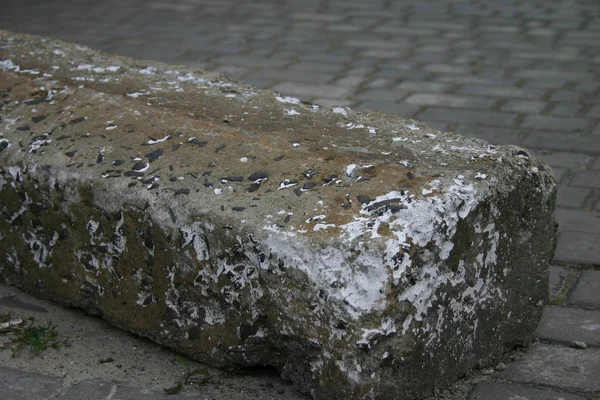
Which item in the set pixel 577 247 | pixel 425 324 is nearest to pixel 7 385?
pixel 425 324

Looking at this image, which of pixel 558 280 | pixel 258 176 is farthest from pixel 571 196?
pixel 258 176

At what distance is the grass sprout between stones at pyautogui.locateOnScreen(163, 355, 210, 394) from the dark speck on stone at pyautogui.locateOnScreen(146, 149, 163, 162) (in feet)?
1.89

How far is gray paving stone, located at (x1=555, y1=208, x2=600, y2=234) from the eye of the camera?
3.55m

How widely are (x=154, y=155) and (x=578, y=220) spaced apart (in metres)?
1.85

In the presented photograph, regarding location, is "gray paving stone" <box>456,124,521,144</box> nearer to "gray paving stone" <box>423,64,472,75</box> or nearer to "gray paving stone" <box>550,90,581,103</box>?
"gray paving stone" <box>550,90,581,103</box>

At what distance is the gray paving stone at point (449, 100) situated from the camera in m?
5.11

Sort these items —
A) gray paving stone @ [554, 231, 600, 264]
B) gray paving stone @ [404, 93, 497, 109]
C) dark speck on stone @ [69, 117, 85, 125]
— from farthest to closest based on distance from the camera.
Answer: gray paving stone @ [404, 93, 497, 109] → gray paving stone @ [554, 231, 600, 264] → dark speck on stone @ [69, 117, 85, 125]

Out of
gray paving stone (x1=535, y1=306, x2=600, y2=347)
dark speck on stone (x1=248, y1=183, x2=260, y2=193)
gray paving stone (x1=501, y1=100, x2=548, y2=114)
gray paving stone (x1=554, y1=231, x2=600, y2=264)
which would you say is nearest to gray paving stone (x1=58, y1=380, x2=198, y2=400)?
dark speck on stone (x1=248, y1=183, x2=260, y2=193)

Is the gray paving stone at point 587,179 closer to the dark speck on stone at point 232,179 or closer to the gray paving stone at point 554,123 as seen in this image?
the gray paving stone at point 554,123

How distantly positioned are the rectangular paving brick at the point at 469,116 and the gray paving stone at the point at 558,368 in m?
2.27

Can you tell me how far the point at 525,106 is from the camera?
5078mm

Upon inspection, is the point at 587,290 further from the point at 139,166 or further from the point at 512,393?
the point at 139,166

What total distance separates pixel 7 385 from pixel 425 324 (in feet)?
3.83

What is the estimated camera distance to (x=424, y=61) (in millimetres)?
6020
